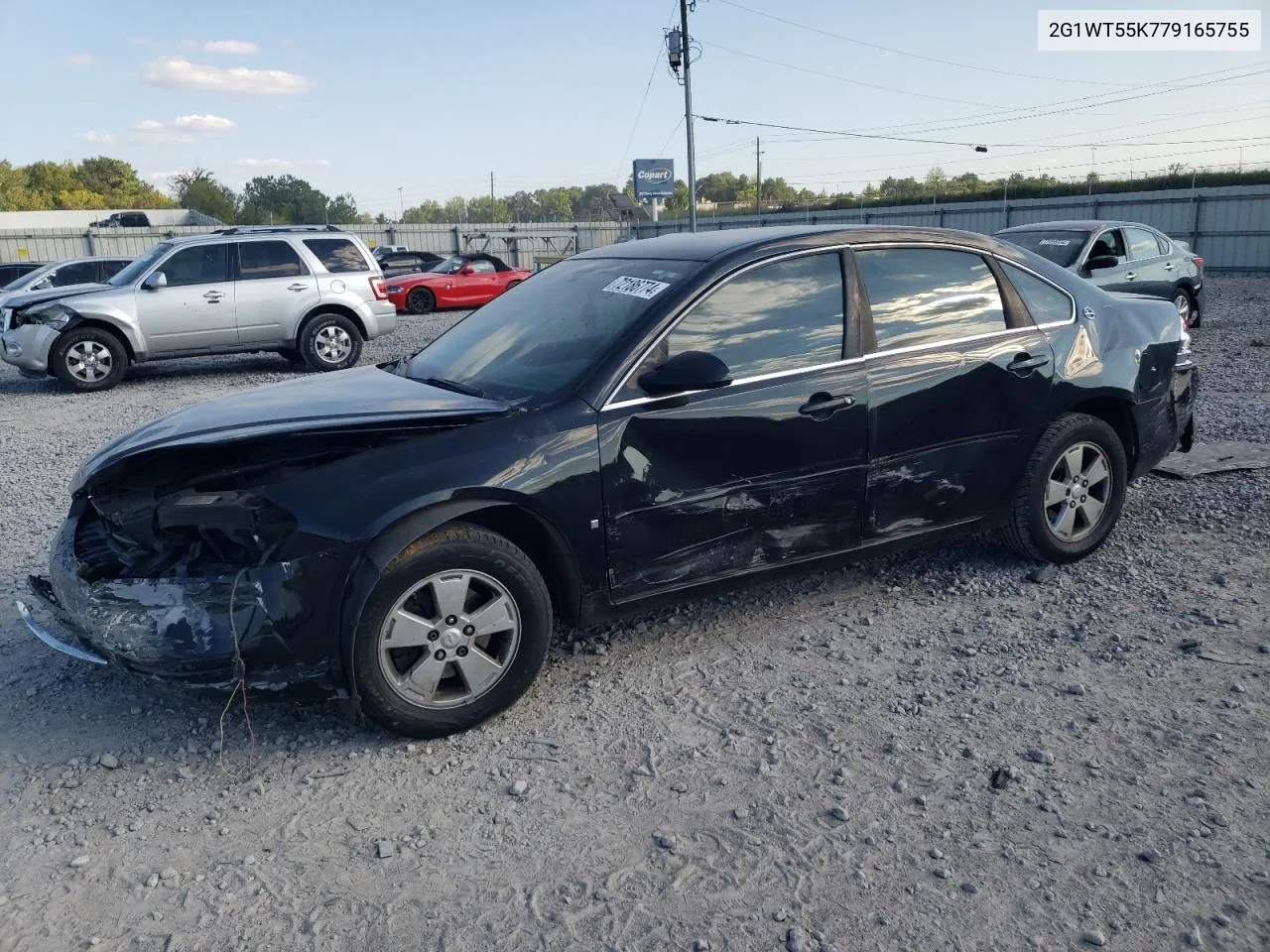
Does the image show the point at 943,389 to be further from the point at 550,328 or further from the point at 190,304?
the point at 190,304

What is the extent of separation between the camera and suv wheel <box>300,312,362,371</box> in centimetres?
1300

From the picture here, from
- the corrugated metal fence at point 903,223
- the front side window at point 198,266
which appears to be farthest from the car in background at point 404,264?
the front side window at point 198,266

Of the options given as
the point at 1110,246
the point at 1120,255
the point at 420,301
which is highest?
the point at 1110,246

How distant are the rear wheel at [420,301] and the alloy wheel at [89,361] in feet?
34.6

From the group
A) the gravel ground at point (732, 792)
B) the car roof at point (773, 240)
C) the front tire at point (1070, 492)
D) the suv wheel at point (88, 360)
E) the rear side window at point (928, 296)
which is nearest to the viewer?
the gravel ground at point (732, 792)

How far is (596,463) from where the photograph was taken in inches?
144

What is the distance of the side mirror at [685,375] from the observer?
3732 millimetres

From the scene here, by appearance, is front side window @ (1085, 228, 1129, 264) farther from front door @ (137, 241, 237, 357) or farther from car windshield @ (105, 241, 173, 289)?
car windshield @ (105, 241, 173, 289)

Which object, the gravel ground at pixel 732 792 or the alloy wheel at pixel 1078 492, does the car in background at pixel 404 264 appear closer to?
the alloy wheel at pixel 1078 492

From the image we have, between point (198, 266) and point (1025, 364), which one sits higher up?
point (198, 266)

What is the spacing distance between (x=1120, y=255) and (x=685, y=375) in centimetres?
1057

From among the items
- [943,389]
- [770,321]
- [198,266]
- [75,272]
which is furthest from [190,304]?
[943,389]

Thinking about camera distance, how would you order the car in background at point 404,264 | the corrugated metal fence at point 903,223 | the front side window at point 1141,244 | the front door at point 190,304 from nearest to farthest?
1. the front door at point 190,304
2. the front side window at point 1141,244
3. the car in background at point 404,264
4. the corrugated metal fence at point 903,223

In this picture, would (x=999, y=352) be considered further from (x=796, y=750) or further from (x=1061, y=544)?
(x=796, y=750)
